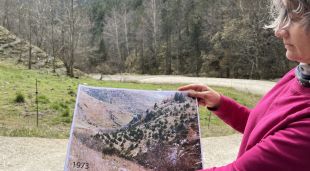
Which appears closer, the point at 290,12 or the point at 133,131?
the point at 290,12

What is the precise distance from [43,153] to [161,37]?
137 feet

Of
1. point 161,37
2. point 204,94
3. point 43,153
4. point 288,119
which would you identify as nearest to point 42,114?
point 43,153

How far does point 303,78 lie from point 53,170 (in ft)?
21.4

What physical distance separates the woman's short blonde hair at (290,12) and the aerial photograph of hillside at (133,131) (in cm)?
59

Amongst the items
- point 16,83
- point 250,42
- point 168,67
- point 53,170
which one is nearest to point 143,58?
point 168,67

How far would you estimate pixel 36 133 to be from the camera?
962 cm

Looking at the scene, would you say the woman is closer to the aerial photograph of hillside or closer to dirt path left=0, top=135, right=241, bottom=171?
the aerial photograph of hillside

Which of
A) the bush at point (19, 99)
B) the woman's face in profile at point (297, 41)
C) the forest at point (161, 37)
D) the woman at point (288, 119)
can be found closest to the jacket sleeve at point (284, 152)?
the woman at point (288, 119)

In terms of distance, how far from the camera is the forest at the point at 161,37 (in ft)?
109

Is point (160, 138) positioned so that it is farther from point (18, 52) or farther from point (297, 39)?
point (18, 52)

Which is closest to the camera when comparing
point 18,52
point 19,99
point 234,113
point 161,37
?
point 234,113

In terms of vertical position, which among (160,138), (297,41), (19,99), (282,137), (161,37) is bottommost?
(19,99)

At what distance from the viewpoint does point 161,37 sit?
49.4 meters

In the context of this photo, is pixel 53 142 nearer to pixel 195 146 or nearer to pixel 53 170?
pixel 53 170
